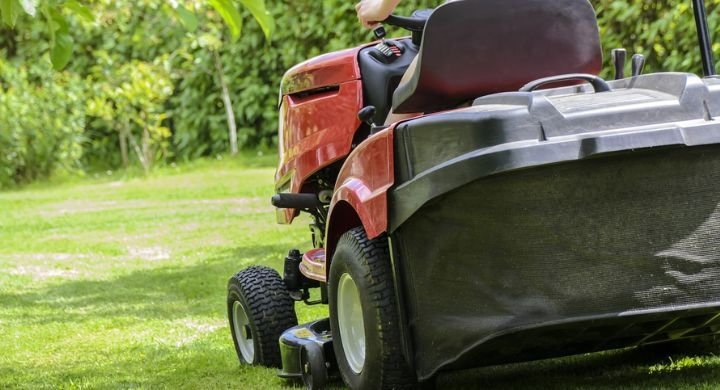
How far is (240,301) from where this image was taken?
512 cm

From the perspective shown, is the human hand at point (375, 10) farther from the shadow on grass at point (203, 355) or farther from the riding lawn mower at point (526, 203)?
the shadow on grass at point (203, 355)

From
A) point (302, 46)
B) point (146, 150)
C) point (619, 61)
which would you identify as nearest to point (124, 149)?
point (146, 150)

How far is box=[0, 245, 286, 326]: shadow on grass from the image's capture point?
7.62m

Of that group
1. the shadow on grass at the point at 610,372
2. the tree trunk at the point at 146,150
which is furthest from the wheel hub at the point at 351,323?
the tree trunk at the point at 146,150

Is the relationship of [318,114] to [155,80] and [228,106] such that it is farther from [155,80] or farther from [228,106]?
[228,106]

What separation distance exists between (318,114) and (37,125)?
14246 millimetres

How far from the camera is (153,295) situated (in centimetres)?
832

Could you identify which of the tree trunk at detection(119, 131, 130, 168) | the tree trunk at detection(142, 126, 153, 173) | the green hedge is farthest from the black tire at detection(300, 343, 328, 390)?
the tree trunk at detection(119, 131, 130, 168)

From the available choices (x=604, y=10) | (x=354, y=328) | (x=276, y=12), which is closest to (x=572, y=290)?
(x=354, y=328)

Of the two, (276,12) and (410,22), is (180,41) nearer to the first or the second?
(276,12)

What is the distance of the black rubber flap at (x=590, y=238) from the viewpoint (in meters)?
3.41

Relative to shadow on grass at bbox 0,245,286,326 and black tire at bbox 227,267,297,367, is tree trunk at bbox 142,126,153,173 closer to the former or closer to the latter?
shadow on grass at bbox 0,245,286,326

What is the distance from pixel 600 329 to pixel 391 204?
25.2 inches

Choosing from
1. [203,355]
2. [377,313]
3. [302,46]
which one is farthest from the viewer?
[302,46]
